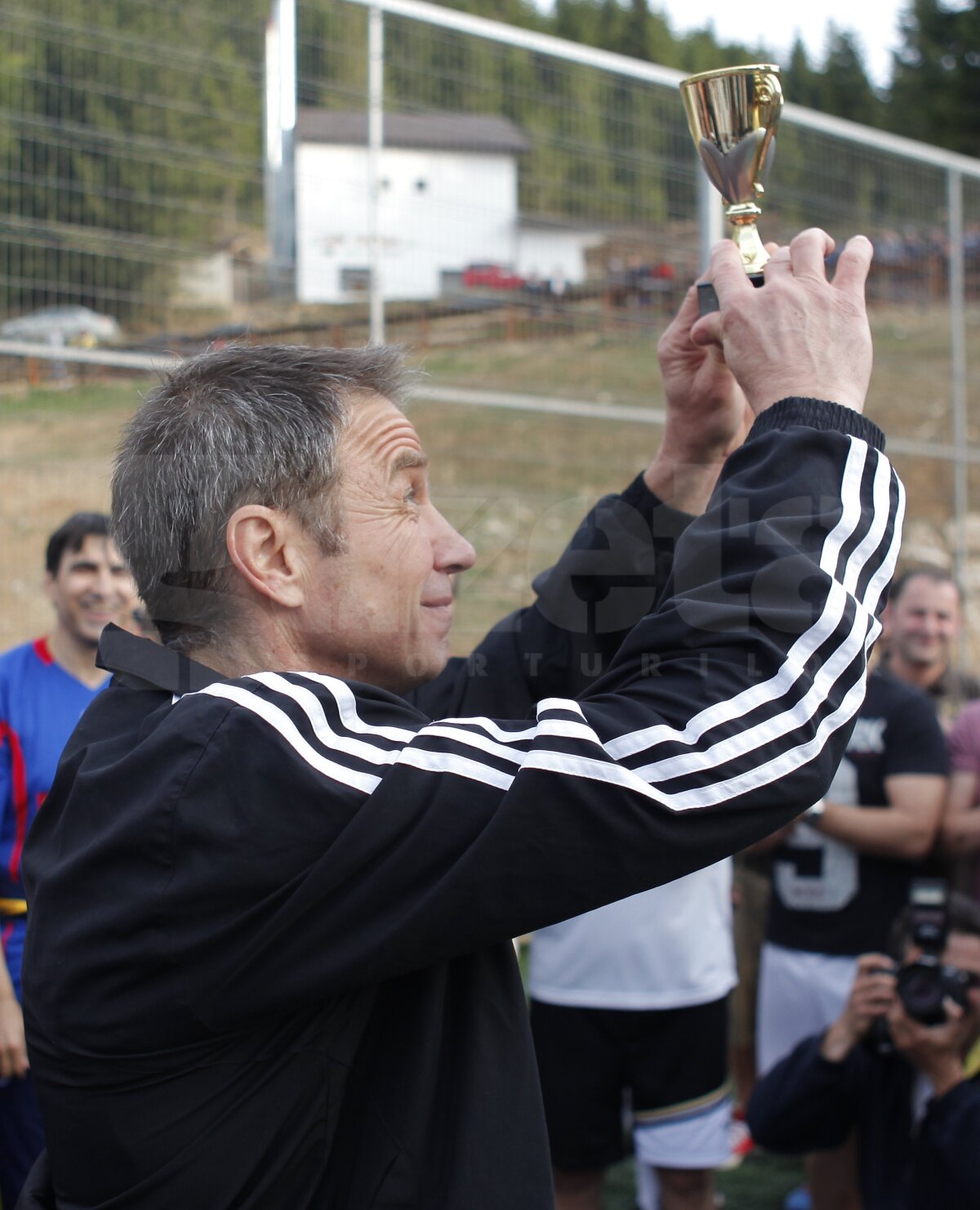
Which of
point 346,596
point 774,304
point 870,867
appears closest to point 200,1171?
point 346,596

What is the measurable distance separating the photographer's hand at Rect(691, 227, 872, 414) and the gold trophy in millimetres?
207

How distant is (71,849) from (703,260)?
487 centimetres

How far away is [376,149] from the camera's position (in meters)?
5.12

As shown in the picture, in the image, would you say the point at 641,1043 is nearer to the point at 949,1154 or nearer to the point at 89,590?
the point at 949,1154

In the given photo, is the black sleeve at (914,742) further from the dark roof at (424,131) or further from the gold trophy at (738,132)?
the dark roof at (424,131)

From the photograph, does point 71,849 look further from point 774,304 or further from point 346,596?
point 774,304

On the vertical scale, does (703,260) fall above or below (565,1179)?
above

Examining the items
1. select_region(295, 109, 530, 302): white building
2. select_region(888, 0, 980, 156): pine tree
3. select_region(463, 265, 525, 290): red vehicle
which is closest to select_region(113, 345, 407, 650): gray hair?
select_region(295, 109, 530, 302): white building

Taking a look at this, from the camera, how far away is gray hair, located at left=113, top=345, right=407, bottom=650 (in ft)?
4.70

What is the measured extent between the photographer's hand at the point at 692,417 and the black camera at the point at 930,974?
1894mm

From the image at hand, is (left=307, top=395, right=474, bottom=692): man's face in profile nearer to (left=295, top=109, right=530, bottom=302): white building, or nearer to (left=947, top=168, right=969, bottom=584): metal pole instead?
(left=295, top=109, right=530, bottom=302): white building

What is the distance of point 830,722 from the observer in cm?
123

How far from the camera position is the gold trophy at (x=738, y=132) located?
5.56 ft

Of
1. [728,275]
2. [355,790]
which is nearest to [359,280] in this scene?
[728,275]
